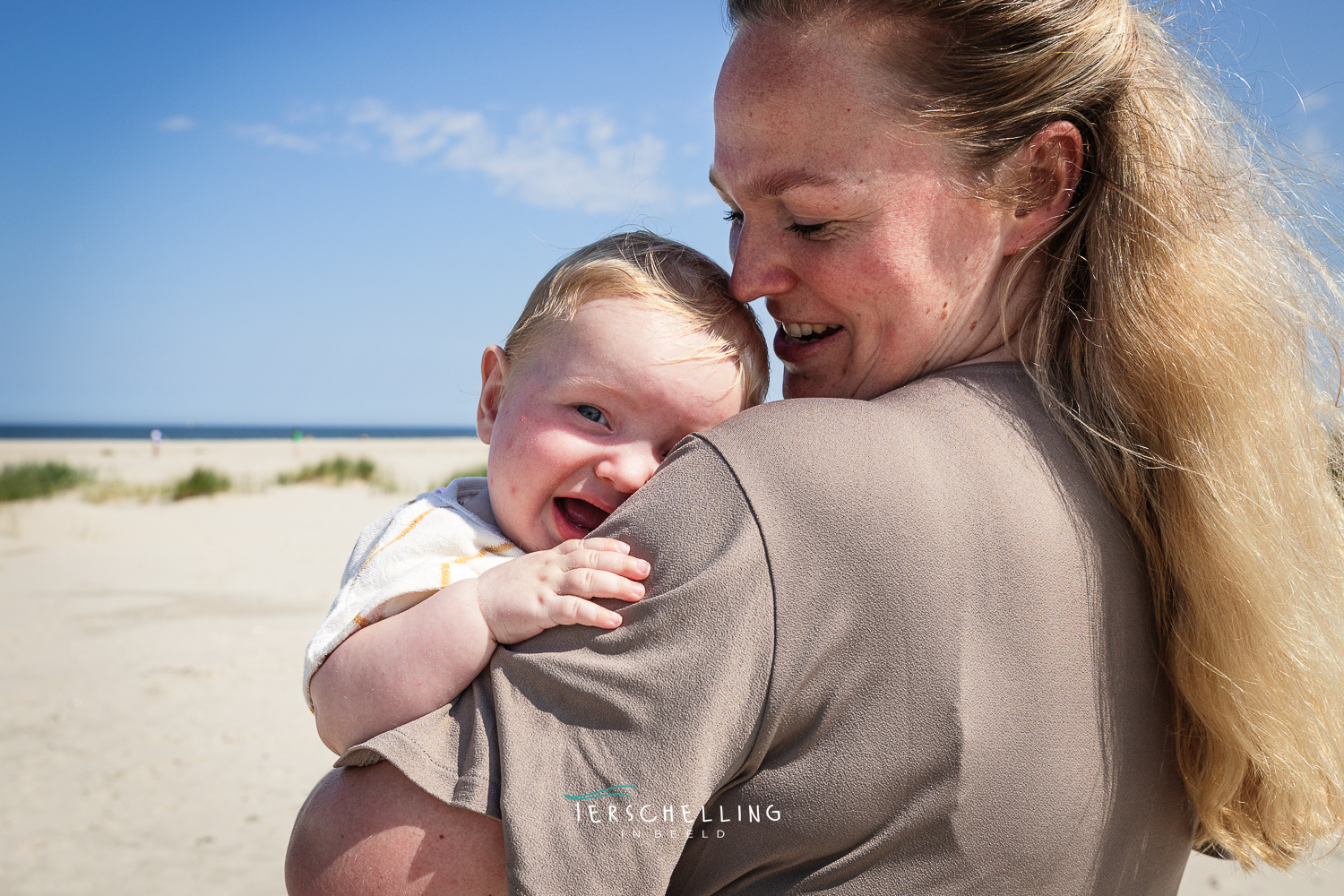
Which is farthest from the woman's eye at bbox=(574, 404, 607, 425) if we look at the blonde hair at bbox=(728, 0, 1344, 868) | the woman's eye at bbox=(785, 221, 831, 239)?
the blonde hair at bbox=(728, 0, 1344, 868)

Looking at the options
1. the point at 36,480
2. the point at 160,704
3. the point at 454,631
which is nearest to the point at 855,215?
the point at 454,631

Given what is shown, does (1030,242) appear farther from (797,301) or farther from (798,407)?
(798,407)

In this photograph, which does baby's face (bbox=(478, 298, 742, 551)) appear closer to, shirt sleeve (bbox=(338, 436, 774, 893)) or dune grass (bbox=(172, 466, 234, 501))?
shirt sleeve (bbox=(338, 436, 774, 893))

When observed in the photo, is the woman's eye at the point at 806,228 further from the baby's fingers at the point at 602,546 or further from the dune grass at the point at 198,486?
the dune grass at the point at 198,486

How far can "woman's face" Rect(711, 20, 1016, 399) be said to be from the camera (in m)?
1.58

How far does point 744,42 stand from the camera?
1.73 m

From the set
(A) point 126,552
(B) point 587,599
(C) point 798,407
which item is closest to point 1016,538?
(C) point 798,407

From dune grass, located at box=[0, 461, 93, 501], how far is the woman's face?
1689 centimetres

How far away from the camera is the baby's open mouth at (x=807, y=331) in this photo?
1.83 meters

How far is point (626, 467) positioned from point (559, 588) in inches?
20.1

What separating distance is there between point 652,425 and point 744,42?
76 centimetres

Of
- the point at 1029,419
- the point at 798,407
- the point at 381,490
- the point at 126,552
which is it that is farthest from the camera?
the point at 381,490

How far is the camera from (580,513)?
5.91 feet

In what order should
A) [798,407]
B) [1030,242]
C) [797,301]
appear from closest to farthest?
1. [798,407]
2. [1030,242]
3. [797,301]
